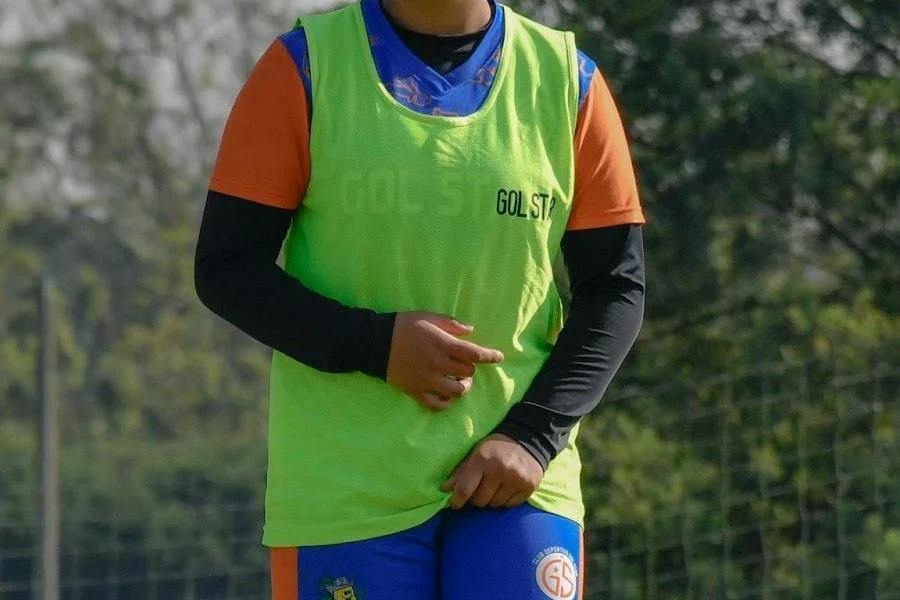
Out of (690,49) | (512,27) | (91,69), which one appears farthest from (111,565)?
(91,69)

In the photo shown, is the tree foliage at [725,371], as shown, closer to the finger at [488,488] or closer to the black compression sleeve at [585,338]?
the black compression sleeve at [585,338]

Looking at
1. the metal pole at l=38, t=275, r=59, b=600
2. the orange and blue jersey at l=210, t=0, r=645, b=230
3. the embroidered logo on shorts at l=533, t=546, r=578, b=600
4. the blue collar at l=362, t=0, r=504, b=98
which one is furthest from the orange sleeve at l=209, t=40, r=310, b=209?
the metal pole at l=38, t=275, r=59, b=600

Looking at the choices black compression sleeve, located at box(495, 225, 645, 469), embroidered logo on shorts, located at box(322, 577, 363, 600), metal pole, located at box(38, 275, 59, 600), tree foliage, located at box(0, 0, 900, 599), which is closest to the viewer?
embroidered logo on shorts, located at box(322, 577, 363, 600)

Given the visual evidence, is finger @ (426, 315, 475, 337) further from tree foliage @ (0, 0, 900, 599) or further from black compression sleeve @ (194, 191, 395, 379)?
tree foliage @ (0, 0, 900, 599)

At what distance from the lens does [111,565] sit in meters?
5.76

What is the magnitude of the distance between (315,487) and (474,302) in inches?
14.4

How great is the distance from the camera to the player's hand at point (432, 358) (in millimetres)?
2498

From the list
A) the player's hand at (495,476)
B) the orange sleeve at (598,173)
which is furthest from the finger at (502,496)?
the orange sleeve at (598,173)

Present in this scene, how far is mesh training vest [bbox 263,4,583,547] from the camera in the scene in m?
2.53

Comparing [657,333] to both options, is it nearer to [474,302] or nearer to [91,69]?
[474,302]

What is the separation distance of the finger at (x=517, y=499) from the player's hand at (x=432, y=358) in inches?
6.6

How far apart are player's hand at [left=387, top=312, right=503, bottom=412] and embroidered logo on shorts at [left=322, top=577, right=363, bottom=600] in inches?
11.2

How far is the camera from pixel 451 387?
254cm

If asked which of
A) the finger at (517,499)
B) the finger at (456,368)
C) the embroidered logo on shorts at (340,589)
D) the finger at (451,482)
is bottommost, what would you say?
the embroidered logo on shorts at (340,589)
